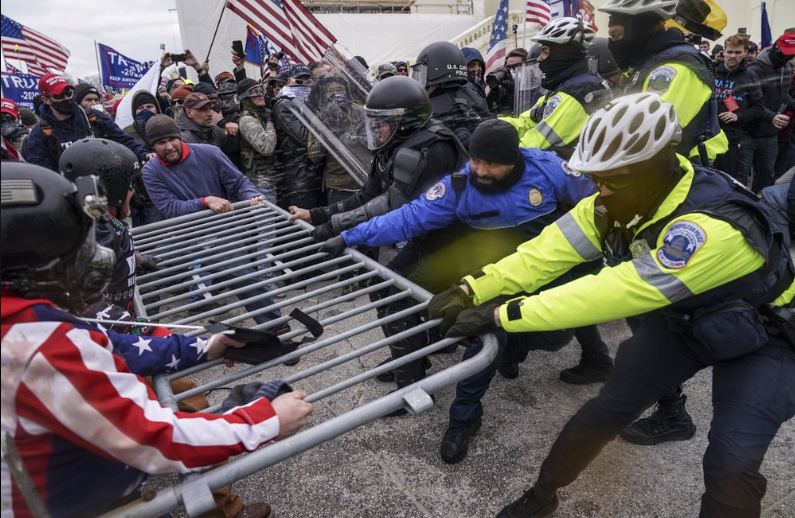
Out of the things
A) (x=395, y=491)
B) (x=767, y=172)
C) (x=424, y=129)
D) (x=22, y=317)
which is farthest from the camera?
(x=767, y=172)

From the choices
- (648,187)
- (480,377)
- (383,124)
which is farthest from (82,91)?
(648,187)

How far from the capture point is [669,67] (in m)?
3.15

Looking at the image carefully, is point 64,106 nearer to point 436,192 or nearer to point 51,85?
point 51,85

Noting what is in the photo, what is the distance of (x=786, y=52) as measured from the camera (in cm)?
617

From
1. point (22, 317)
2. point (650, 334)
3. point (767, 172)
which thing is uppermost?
point (22, 317)

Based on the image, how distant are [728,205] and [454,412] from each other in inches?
69.0

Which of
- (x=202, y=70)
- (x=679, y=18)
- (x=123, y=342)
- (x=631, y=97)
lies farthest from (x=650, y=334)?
(x=202, y=70)

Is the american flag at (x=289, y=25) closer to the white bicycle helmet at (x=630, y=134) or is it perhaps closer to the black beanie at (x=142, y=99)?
the black beanie at (x=142, y=99)

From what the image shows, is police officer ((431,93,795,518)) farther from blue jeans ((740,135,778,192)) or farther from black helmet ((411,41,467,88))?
blue jeans ((740,135,778,192))

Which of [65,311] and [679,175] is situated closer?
[65,311]

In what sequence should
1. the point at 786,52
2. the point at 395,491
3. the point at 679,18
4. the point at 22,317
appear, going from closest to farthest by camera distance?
the point at 22,317 < the point at 395,491 < the point at 679,18 < the point at 786,52

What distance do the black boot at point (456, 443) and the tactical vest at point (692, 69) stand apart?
83.5 inches

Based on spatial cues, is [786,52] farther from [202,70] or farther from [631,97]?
[202,70]

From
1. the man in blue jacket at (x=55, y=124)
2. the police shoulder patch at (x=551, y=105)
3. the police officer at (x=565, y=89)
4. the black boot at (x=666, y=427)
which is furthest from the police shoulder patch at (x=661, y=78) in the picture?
the man in blue jacket at (x=55, y=124)
